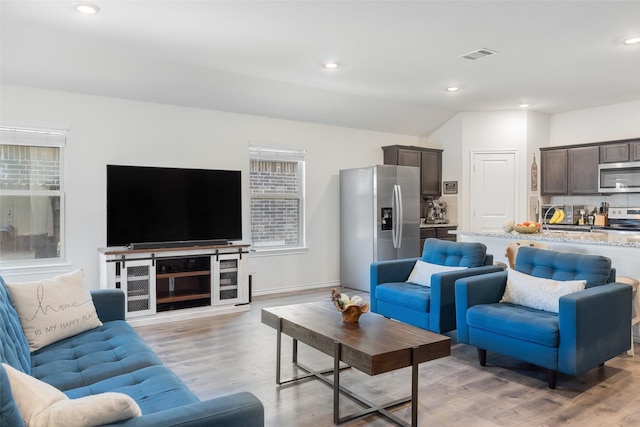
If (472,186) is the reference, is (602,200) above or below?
below

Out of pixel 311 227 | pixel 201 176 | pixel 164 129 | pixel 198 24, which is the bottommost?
pixel 311 227

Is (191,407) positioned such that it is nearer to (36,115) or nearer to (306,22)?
(306,22)

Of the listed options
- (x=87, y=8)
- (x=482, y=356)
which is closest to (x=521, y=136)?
(x=482, y=356)

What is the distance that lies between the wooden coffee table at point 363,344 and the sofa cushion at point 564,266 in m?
1.43

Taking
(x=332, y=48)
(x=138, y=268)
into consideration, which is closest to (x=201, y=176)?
(x=138, y=268)

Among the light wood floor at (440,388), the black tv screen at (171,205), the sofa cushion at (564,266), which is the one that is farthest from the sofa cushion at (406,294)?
the black tv screen at (171,205)

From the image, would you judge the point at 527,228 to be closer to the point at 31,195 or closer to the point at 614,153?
the point at 614,153

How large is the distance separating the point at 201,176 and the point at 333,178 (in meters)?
2.22

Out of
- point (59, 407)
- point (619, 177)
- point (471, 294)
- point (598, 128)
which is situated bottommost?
point (471, 294)

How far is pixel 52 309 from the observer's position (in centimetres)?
269

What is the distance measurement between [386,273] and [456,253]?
0.73 m

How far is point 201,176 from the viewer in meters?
5.31

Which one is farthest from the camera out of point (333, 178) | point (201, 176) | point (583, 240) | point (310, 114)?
point (333, 178)

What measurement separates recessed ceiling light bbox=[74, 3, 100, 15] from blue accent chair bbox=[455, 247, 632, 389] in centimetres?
351
